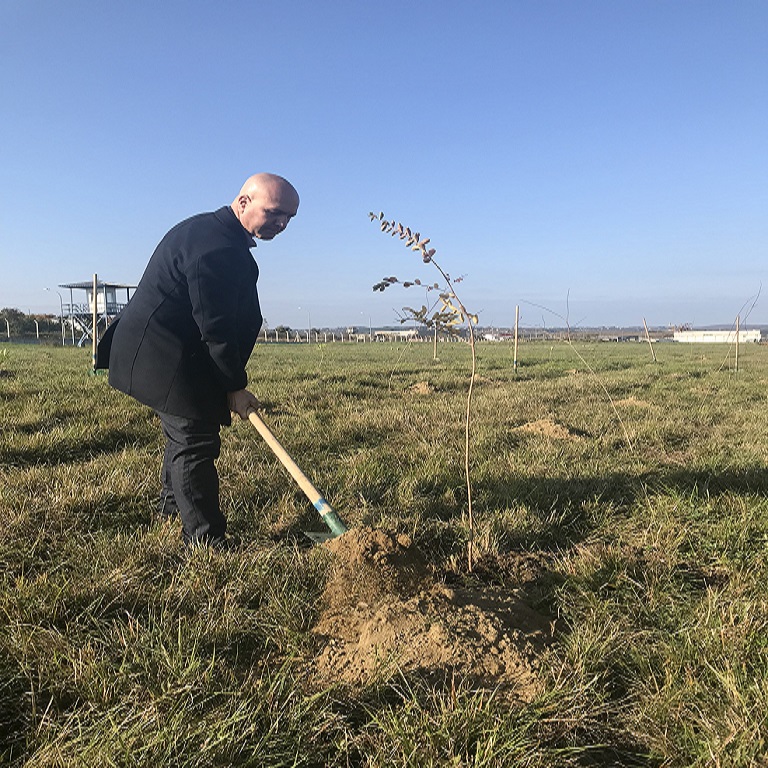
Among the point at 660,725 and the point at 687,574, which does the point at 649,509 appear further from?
the point at 660,725

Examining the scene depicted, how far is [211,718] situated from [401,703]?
0.54m

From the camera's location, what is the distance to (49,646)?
1626 millimetres

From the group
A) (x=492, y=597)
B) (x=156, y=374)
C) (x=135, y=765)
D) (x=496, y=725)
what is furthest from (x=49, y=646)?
(x=492, y=597)

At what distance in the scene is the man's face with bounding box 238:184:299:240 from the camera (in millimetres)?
2424

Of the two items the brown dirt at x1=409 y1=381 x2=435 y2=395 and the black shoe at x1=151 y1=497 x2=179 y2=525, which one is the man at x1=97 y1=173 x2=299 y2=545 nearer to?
the black shoe at x1=151 y1=497 x2=179 y2=525

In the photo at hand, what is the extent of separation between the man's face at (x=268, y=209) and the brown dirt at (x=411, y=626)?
1.57 m

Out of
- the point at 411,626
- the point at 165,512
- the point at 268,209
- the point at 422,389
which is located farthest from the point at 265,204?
the point at 422,389

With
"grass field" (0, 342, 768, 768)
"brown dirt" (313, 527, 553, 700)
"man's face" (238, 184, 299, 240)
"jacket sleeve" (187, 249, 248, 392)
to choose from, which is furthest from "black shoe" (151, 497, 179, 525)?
"man's face" (238, 184, 299, 240)

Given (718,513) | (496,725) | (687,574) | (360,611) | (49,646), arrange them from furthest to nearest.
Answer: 1. (718,513)
2. (687,574)
3. (360,611)
4. (49,646)
5. (496,725)

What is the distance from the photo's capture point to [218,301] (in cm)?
231

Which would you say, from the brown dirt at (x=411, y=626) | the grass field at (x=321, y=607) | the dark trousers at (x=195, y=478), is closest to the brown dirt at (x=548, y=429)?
the grass field at (x=321, y=607)

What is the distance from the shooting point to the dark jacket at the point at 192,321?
232cm

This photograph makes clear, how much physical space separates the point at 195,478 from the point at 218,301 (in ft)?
2.91

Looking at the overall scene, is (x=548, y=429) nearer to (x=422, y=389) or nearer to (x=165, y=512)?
(x=422, y=389)
